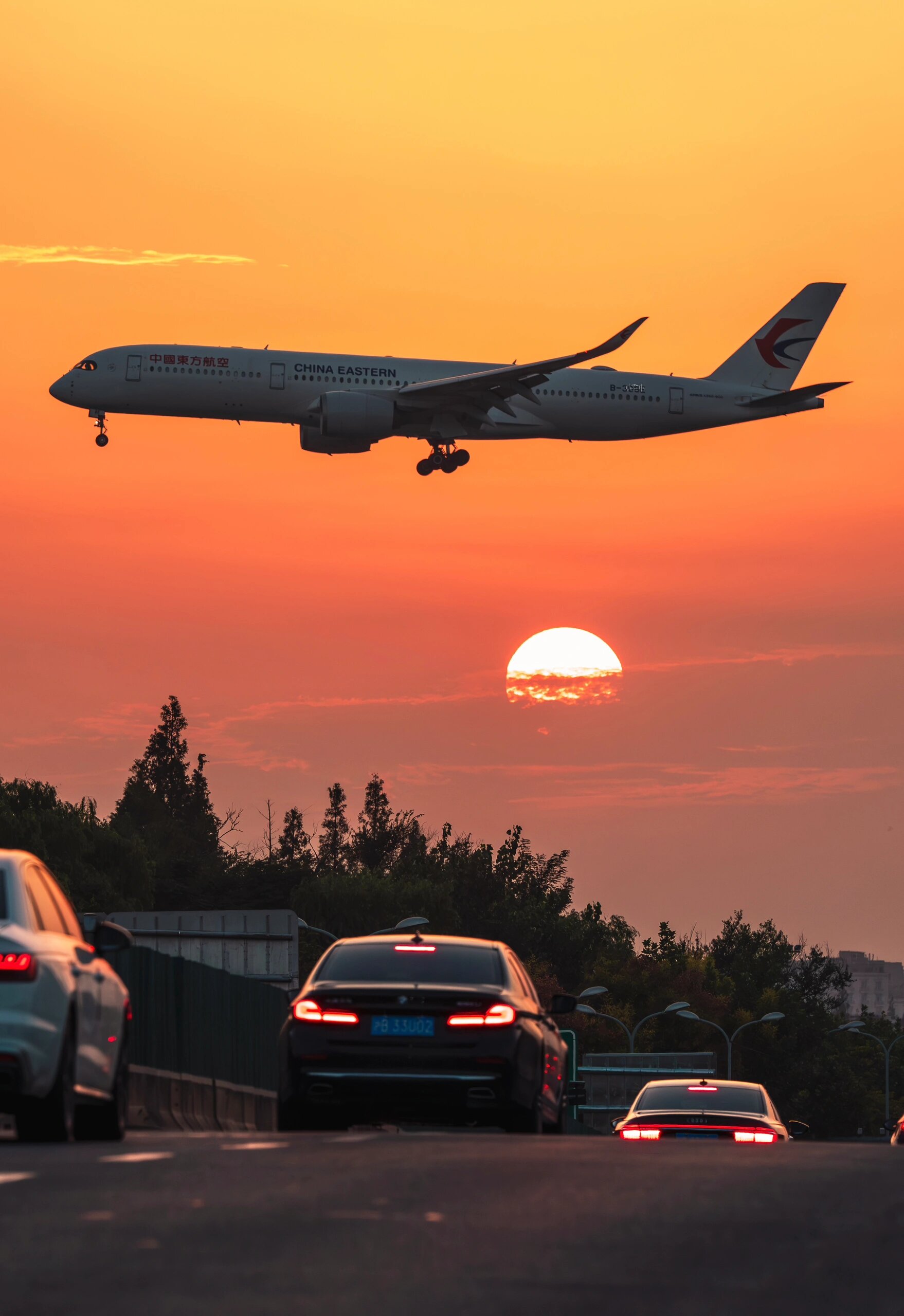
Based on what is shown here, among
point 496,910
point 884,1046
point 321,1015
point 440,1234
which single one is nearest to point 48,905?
point 321,1015

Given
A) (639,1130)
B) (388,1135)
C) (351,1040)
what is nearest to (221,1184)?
(388,1135)

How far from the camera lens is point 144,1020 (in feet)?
65.5

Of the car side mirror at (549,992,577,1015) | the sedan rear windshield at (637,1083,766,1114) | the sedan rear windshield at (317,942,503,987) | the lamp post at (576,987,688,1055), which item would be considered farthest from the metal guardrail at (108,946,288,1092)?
the lamp post at (576,987,688,1055)

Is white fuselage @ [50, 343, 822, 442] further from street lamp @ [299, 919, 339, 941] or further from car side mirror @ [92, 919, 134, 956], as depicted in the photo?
car side mirror @ [92, 919, 134, 956]

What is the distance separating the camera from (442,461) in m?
55.8

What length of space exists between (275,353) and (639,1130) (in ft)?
122

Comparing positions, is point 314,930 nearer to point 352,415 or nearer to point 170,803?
point 352,415

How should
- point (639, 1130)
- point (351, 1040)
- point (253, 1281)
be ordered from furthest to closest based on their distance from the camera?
point (639, 1130) → point (351, 1040) → point (253, 1281)

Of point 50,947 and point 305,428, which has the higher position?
point 305,428

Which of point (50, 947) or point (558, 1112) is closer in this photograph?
point (50, 947)

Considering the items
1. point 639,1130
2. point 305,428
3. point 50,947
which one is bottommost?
point 639,1130

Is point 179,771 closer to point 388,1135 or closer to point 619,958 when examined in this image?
point 619,958

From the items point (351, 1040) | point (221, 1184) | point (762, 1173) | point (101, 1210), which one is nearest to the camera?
point (101, 1210)

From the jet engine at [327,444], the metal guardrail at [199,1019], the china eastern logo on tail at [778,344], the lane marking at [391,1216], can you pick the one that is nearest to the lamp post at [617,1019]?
the jet engine at [327,444]
